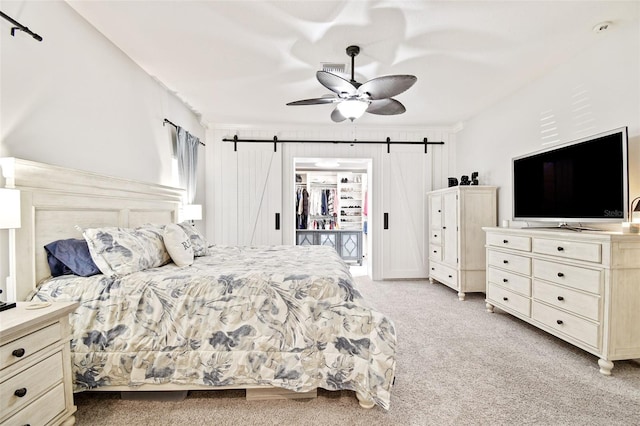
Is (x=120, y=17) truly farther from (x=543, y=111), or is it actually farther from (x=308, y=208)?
(x=308, y=208)

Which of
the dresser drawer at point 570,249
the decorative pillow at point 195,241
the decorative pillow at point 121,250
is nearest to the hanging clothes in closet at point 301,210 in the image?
the decorative pillow at point 195,241

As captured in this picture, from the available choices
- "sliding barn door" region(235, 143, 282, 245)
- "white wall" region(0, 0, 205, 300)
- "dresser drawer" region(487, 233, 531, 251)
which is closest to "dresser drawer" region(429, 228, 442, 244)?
"dresser drawer" region(487, 233, 531, 251)

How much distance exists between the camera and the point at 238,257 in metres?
2.62

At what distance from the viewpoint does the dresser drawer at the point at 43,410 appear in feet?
4.00

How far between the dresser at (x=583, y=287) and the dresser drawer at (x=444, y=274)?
1.06 meters

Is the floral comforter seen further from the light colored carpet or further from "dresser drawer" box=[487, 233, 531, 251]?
"dresser drawer" box=[487, 233, 531, 251]

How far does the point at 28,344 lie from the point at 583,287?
131 inches

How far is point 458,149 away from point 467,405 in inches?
161

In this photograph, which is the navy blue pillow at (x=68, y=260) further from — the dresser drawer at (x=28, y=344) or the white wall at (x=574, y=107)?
the white wall at (x=574, y=107)

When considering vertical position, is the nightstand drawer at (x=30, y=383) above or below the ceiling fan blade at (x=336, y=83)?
below

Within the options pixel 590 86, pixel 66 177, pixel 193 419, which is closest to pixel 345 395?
pixel 193 419

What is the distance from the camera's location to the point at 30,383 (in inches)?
50.1

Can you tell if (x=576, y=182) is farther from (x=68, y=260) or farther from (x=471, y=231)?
(x=68, y=260)

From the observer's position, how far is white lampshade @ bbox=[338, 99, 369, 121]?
2.42 metres
